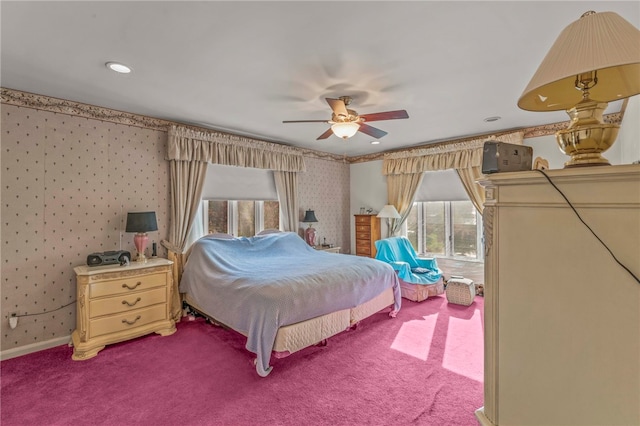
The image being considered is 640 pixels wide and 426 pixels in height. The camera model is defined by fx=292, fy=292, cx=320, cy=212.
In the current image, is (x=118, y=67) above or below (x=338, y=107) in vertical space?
above

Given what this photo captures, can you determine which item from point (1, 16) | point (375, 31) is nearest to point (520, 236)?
point (375, 31)

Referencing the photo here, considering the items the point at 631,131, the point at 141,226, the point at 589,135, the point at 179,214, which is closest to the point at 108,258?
the point at 141,226

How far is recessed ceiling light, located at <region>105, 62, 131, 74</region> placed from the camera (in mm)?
2303

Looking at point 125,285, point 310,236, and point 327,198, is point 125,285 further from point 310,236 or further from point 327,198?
point 327,198

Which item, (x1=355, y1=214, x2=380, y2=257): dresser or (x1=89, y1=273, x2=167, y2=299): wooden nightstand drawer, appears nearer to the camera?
(x1=89, y1=273, x2=167, y2=299): wooden nightstand drawer

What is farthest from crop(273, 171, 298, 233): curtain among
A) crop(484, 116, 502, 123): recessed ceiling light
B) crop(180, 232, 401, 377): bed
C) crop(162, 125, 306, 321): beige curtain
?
crop(484, 116, 502, 123): recessed ceiling light

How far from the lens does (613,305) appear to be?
781 mm

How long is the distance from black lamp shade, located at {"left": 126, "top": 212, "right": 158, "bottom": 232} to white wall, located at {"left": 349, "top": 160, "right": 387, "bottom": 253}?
3988mm

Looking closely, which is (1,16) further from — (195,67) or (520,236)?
(520,236)

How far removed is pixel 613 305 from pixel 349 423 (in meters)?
1.72

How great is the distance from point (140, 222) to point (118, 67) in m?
1.64

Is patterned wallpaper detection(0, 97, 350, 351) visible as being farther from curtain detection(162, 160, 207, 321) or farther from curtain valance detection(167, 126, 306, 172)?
curtain valance detection(167, 126, 306, 172)

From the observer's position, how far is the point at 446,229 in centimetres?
511

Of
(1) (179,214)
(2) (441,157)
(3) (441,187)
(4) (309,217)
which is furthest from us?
(4) (309,217)
